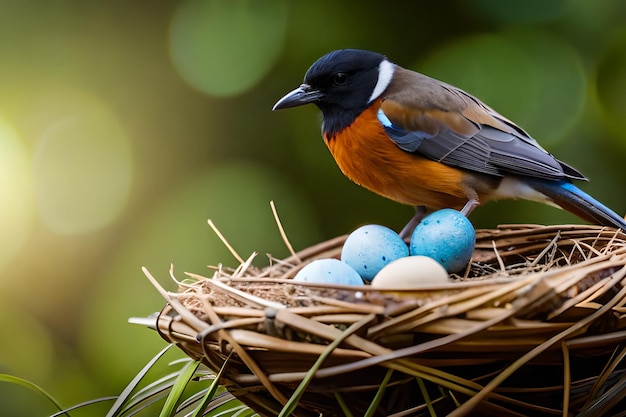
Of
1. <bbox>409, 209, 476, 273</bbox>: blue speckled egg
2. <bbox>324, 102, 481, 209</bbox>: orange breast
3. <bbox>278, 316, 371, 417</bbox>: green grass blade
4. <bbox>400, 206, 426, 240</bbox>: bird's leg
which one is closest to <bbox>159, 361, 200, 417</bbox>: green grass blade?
<bbox>278, 316, 371, 417</bbox>: green grass blade

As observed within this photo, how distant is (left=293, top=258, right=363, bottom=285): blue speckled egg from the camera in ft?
4.69

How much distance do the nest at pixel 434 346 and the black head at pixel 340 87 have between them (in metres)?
0.73

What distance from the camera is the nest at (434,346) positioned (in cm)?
102

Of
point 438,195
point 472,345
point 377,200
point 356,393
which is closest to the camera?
point 472,345

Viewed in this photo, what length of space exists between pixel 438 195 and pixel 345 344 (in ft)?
2.75

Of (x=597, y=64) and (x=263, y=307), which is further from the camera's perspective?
(x=597, y=64)

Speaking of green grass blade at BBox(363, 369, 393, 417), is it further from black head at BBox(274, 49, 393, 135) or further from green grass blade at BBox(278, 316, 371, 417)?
black head at BBox(274, 49, 393, 135)

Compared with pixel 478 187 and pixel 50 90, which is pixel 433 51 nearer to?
pixel 478 187

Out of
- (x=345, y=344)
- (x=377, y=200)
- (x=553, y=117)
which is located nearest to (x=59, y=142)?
(x=377, y=200)

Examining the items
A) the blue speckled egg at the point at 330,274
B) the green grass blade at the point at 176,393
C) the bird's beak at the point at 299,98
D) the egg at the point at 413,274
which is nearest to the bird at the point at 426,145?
the bird's beak at the point at 299,98

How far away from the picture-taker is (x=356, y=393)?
1131 mm

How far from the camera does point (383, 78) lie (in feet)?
6.36

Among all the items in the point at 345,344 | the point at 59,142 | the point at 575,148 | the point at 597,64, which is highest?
the point at 59,142

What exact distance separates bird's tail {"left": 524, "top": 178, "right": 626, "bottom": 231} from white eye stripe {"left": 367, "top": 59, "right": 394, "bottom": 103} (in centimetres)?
43
